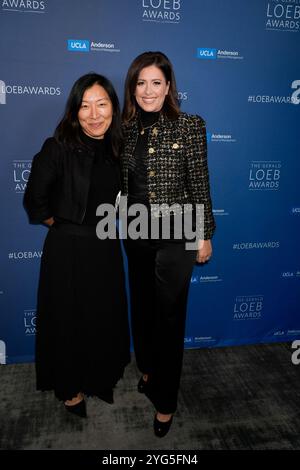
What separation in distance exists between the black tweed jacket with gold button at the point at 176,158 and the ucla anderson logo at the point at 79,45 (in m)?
0.82

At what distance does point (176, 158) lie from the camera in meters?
1.87

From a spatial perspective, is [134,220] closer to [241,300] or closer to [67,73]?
[67,73]

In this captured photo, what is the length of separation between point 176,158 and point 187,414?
5.41 feet

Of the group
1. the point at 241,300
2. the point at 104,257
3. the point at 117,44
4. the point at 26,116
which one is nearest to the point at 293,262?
the point at 241,300

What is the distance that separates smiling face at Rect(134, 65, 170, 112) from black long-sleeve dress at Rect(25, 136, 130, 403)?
33 centimetres

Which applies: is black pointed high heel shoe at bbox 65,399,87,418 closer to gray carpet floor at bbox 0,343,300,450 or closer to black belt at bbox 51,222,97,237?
gray carpet floor at bbox 0,343,300,450

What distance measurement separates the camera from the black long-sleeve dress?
1.95 metres

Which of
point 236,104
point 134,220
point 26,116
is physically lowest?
point 134,220

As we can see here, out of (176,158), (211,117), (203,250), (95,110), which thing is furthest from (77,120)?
(211,117)

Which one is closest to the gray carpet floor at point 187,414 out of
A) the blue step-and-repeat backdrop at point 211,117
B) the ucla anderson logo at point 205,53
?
the blue step-and-repeat backdrop at point 211,117

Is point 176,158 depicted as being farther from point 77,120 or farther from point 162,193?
point 77,120

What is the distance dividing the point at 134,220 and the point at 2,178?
106 centimetres

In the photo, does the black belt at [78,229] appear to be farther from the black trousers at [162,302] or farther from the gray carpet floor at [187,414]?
the gray carpet floor at [187,414]

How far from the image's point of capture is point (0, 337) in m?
2.80
